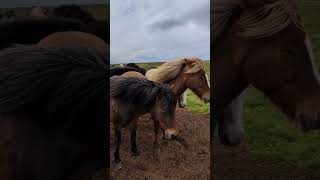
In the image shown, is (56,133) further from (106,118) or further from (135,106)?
(135,106)

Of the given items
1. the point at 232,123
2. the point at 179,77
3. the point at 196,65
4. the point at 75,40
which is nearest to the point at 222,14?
the point at 196,65

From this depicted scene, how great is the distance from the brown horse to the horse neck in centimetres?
51

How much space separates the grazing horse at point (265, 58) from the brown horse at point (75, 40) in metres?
0.76

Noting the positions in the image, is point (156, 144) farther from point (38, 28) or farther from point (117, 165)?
point (38, 28)

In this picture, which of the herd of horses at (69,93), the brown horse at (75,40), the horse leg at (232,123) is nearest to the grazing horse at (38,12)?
the herd of horses at (69,93)

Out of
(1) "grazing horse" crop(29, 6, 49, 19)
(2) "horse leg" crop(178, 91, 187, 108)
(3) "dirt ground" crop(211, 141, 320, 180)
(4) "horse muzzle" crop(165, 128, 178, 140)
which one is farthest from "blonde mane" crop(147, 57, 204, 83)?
(1) "grazing horse" crop(29, 6, 49, 19)

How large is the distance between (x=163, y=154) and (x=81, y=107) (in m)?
0.71

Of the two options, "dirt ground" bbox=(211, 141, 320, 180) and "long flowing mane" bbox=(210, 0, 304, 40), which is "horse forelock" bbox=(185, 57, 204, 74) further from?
"dirt ground" bbox=(211, 141, 320, 180)

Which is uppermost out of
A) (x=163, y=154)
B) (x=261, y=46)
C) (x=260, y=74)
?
(x=261, y=46)

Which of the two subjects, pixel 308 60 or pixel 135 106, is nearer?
pixel 308 60

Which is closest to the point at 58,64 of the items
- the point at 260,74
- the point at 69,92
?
the point at 69,92

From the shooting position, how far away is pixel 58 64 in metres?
2.87

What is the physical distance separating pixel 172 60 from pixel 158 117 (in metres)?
0.41

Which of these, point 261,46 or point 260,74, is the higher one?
point 261,46
